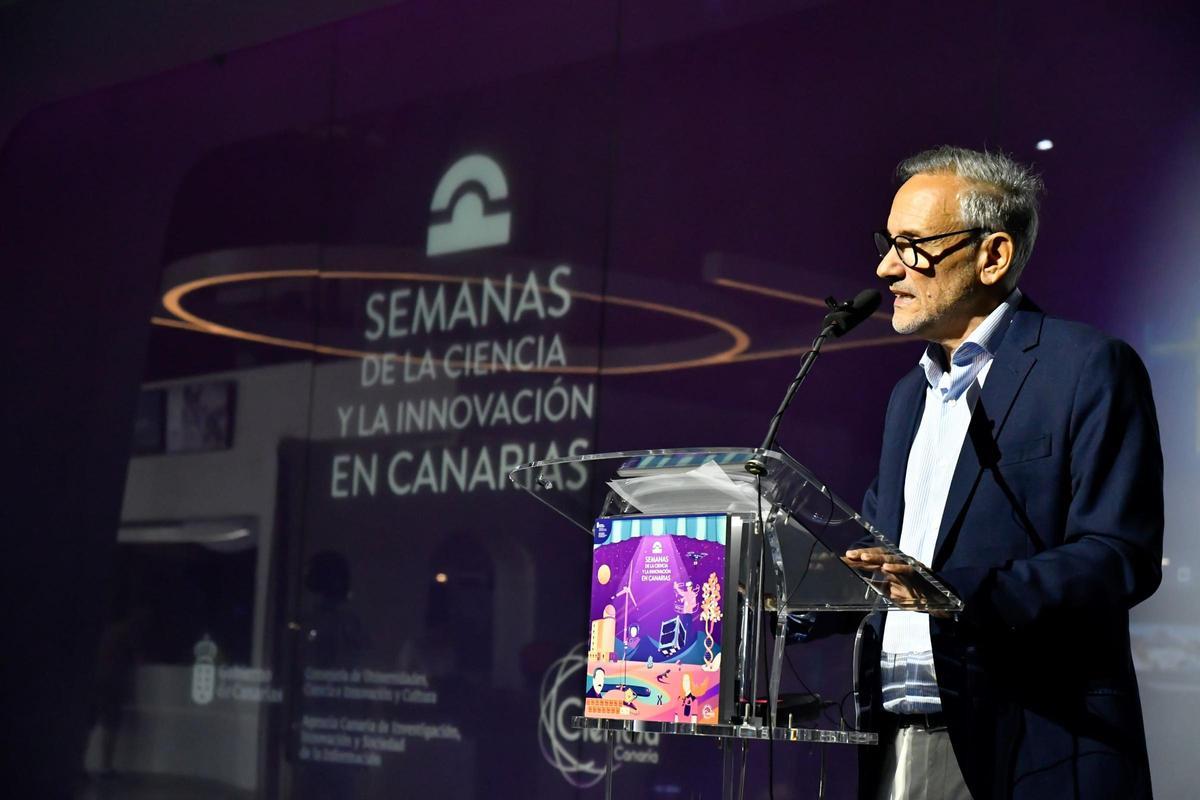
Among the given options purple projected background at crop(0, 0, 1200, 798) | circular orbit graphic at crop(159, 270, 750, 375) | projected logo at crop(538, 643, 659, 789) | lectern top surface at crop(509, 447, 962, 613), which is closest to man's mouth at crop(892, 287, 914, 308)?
lectern top surface at crop(509, 447, 962, 613)

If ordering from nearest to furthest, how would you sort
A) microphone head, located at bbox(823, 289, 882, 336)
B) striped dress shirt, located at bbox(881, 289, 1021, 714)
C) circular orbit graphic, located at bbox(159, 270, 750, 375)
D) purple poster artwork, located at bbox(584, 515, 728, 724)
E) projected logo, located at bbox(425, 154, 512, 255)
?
1. purple poster artwork, located at bbox(584, 515, 728, 724)
2. microphone head, located at bbox(823, 289, 882, 336)
3. striped dress shirt, located at bbox(881, 289, 1021, 714)
4. circular orbit graphic, located at bbox(159, 270, 750, 375)
5. projected logo, located at bbox(425, 154, 512, 255)

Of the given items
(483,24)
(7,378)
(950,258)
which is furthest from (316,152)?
(950,258)

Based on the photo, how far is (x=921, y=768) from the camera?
239 centimetres

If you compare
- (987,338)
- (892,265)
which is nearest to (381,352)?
(892,265)

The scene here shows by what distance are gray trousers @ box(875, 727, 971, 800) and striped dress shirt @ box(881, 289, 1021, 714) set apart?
46mm

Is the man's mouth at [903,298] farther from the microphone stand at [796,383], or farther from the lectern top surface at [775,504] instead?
the lectern top surface at [775,504]

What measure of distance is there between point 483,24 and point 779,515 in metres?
3.86

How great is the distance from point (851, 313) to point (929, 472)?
0.38 meters

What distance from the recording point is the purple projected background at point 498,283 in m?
3.95

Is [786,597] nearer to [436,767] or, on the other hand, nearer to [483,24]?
[436,767]

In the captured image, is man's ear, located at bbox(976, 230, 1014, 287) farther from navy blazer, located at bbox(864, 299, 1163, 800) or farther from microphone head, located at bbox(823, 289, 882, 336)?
microphone head, located at bbox(823, 289, 882, 336)

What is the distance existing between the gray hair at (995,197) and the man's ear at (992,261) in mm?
14

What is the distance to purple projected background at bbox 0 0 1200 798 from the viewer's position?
395 centimetres

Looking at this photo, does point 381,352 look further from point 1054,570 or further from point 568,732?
Answer: point 1054,570
